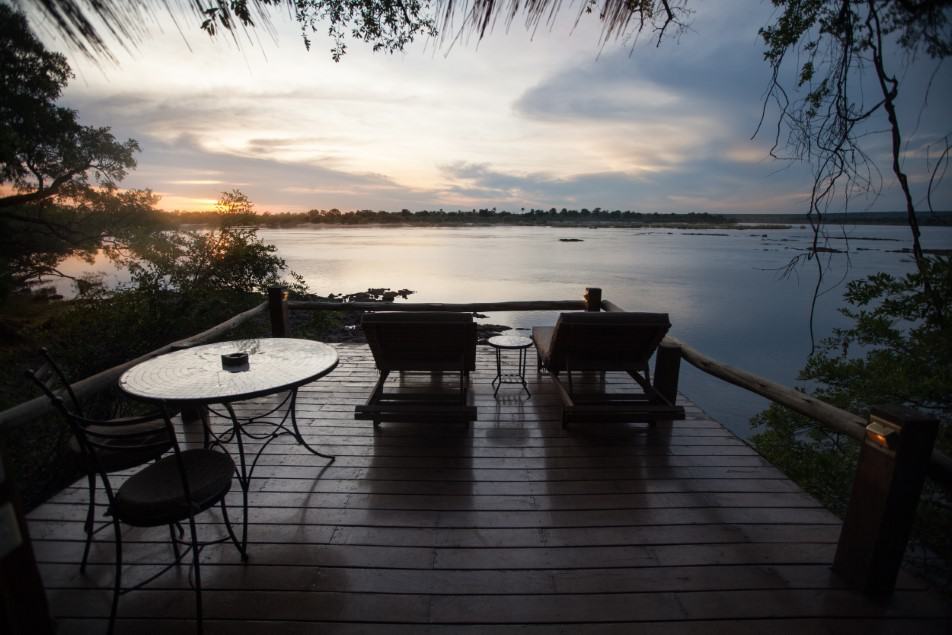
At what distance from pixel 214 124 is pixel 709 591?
15.3 ft

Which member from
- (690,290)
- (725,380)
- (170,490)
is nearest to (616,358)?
(725,380)

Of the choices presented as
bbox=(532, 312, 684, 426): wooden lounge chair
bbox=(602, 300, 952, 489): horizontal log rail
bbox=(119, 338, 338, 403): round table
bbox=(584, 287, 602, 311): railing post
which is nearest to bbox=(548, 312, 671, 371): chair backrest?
bbox=(532, 312, 684, 426): wooden lounge chair

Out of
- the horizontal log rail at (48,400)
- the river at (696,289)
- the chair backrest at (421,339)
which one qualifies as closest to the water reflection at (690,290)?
the river at (696,289)

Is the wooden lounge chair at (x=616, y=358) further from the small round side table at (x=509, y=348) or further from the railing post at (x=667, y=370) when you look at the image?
the small round side table at (x=509, y=348)

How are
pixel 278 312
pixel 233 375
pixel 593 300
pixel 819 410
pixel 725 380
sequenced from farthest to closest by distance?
pixel 593 300, pixel 278 312, pixel 725 380, pixel 233 375, pixel 819 410

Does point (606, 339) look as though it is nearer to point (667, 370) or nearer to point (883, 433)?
point (667, 370)

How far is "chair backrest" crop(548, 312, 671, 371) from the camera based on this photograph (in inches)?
132

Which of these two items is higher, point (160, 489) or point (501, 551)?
point (160, 489)

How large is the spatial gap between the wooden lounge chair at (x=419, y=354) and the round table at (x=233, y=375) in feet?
1.79

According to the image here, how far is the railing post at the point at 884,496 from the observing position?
1600 mm

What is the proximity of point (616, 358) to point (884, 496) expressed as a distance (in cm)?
209

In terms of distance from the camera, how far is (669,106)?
407cm

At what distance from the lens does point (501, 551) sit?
80.2 inches

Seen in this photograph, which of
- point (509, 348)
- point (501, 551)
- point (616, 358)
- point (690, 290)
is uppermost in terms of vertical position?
point (616, 358)
